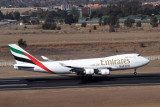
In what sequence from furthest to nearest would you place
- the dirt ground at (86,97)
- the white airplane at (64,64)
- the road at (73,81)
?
the white airplane at (64,64) → the road at (73,81) → the dirt ground at (86,97)

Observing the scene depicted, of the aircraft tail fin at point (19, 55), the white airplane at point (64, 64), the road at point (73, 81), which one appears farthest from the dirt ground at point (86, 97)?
the aircraft tail fin at point (19, 55)

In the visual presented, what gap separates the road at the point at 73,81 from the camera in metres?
48.6

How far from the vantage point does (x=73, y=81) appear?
5169cm

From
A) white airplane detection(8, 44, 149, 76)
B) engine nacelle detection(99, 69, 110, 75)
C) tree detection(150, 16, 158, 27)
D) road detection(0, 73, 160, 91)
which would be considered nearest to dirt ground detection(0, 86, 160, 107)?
road detection(0, 73, 160, 91)

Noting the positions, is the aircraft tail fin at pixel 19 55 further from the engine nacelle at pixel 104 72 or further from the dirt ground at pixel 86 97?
the engine nacelle at pixel 104 72

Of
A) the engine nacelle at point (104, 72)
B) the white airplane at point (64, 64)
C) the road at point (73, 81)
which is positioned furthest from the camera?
the white airplane at point (64, 64)

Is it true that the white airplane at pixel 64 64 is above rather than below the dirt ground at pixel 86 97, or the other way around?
above

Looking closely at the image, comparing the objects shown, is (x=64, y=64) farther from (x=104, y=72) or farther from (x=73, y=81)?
(x=104, y=72)

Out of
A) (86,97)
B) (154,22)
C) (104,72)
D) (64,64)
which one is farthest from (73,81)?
(154,22)

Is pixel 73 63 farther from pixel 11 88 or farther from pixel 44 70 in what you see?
pixel 11 88

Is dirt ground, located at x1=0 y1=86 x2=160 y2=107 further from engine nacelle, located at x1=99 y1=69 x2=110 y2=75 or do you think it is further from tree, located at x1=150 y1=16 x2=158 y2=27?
tree, located at x1=150 y1=16 x2=158 y2=27

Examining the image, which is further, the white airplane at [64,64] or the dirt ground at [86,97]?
the white airplane at [64,64]

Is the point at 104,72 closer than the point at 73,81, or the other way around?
the point at 104,72

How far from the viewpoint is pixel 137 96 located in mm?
42844
